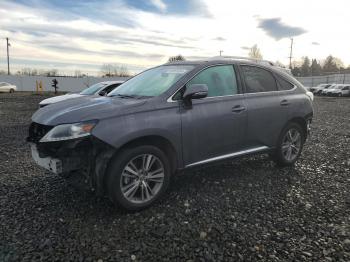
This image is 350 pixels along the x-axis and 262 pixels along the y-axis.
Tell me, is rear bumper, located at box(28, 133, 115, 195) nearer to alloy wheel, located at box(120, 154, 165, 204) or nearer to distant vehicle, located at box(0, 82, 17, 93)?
alloy wheel, located at box(120, 154, 165, 204)

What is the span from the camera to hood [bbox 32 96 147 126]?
3541mm

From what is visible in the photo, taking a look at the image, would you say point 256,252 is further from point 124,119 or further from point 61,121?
point 61,121

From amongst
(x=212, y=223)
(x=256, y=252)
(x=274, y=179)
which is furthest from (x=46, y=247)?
(x=274, y=179)

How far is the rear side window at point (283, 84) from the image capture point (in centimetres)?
539

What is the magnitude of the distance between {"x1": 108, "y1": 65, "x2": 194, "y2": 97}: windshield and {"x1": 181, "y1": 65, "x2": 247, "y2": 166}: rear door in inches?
10.1

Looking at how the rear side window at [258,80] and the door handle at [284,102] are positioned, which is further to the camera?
the door handle at [284,102]

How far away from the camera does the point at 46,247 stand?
310cm

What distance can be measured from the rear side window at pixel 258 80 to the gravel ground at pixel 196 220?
1.37 meters

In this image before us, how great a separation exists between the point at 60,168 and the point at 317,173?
408 cm

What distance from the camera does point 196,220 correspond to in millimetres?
3658

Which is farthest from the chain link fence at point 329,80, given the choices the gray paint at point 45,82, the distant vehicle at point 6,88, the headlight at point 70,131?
the headlight at point 70,131

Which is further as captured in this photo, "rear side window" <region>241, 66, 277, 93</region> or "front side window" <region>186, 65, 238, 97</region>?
"rear side window" <region>241, 66, 277, 93</region>

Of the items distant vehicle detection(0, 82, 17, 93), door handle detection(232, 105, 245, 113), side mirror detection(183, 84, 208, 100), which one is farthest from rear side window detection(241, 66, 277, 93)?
distant vehicle detection(0, 82, 17, 93)

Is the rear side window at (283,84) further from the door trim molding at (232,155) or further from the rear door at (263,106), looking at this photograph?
the door trim molding at (232,155)
